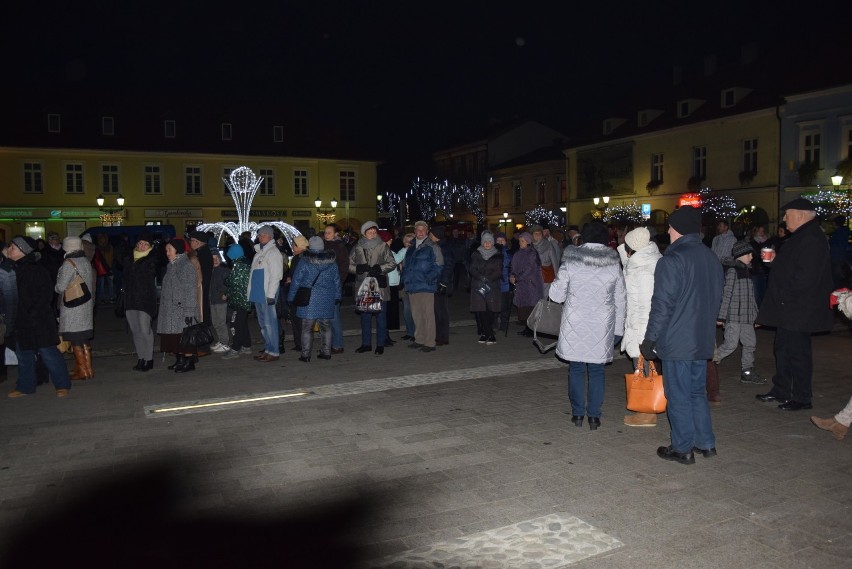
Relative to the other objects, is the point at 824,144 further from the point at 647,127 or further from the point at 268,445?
the point at 268,445

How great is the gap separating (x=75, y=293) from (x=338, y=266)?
4.20 metres

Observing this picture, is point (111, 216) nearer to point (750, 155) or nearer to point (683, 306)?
point (750, 155)

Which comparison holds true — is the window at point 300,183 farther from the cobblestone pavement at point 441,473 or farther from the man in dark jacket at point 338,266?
the cobblestone pavement at point 441,473

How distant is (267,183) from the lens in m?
49.4

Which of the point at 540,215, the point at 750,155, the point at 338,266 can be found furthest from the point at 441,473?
the point at 540,215

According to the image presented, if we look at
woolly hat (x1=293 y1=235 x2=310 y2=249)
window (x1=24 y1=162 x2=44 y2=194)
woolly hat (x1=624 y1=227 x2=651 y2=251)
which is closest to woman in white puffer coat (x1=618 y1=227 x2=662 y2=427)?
woolly hat (x1=624 y1=227 x2=651 y2=251)

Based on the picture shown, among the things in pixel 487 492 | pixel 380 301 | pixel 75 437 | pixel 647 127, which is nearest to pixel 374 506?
pixel 487 492

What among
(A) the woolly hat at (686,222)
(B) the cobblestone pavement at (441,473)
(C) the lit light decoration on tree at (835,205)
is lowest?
(B) the cobblestone pavement at (441,473)

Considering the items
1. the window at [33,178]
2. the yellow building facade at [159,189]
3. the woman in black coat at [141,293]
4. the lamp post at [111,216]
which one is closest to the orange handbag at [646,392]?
the woman in black coat at [141,293]

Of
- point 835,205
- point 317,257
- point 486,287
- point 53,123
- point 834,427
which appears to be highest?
point 53,123

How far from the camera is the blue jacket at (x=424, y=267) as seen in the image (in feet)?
36.6

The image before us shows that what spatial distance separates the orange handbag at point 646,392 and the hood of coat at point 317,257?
4995 mm

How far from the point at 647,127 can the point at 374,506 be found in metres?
39.6

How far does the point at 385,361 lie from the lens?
1034 cm
